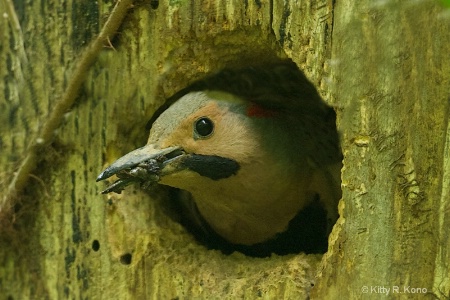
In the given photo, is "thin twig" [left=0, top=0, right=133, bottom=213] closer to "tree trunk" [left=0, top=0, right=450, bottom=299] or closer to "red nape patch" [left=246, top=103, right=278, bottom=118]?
"tree trunk" [left=0, top=0, right=450, bottom=299]

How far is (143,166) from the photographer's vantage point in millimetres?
2240

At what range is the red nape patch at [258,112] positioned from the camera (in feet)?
8.36

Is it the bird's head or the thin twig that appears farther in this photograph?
the thin twig

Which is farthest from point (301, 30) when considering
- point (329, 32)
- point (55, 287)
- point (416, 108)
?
point (55, 287)

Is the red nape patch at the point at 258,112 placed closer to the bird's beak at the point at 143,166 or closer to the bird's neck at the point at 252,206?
the bird's neck at the point at 252,206

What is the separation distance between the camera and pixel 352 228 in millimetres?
1940

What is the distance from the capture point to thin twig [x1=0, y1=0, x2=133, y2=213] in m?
2.48

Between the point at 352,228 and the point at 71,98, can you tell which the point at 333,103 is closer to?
the point at 352,228

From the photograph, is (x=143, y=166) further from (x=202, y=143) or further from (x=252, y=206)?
(x=252, y=206)
